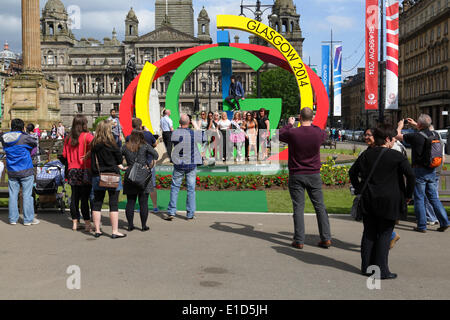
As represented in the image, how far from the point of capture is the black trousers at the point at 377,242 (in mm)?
5320

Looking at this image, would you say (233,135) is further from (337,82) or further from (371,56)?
(337,82)

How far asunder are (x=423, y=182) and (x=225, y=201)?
4.54 meters

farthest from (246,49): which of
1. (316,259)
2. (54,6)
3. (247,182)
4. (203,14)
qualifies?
(54,6)

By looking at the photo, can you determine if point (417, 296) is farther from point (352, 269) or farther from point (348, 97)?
point (348, 97)

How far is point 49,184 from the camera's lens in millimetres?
9211

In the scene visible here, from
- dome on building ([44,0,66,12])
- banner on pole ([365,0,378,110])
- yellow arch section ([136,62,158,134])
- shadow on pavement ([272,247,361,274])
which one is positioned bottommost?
shadow on pavement ([272,247,361,274])

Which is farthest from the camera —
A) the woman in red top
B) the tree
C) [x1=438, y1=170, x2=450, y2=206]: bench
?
the tree

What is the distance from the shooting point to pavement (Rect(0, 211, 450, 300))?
4.83 meters

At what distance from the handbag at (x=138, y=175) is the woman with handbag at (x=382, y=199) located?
350 cm

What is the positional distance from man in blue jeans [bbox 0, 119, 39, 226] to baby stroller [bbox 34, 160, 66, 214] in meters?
0.76

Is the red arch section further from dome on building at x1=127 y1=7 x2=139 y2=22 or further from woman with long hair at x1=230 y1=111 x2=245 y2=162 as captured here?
dome on building at x1=127 y1=7 x2=139 y2=22

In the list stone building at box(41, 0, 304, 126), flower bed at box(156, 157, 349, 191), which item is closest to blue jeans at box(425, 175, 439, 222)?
flower bed at box(156, 157, 349, 191)

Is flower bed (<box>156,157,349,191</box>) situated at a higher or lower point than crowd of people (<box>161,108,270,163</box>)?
lower
